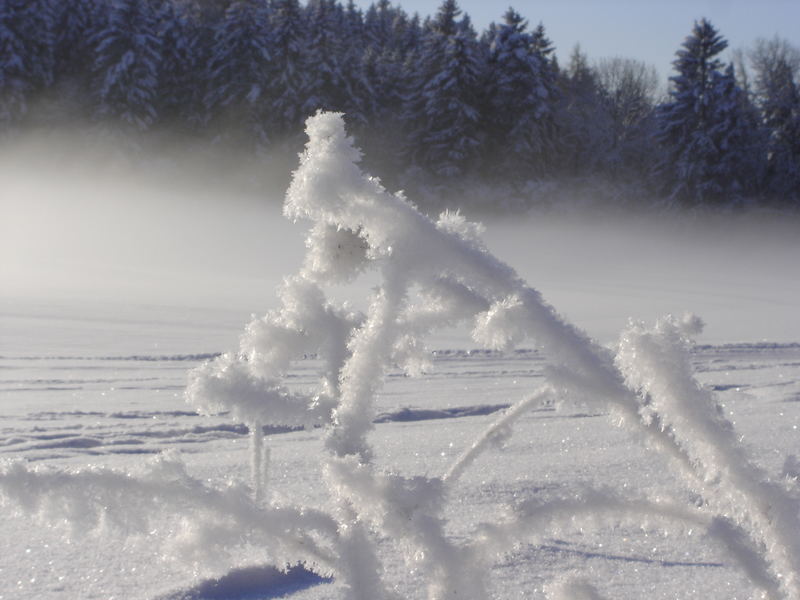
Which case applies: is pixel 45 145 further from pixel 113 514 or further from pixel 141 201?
pixel 113 514

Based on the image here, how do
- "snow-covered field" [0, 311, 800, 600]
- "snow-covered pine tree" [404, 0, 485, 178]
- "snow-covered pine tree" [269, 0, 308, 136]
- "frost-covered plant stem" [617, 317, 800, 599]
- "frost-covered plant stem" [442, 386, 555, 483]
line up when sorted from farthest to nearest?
"snow-covered pine tree" [269, 0, 308, 136] < "snow-covered pine tree" [404, 0, 485, 178] < "snow-covered field" [0, 311, 800, 600] < "frost-covered plant stem" [442, 386, 555, 483] < "frost-covered plant stem" [617, 317, 800, 599]

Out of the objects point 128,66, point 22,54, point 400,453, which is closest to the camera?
point 400,453

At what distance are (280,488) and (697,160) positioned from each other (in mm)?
26247

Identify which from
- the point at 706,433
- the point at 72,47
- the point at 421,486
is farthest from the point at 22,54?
the point at 706,433

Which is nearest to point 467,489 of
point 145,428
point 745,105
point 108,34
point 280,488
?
point 280,488

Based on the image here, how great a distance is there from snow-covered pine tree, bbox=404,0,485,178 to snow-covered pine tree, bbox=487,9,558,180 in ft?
2.07

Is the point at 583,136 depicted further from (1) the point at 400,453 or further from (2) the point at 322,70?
(1) the point at 400,453

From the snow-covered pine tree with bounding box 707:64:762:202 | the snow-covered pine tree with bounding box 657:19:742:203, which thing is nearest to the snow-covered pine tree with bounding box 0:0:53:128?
the snow-covered pine tree with bounding box 657:19:742:203

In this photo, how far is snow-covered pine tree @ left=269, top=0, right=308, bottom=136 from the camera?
→ 25.2 metres

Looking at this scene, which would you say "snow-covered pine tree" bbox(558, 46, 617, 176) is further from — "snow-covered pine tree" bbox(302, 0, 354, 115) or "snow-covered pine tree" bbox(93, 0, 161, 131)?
"snow-covered pine tree" bbox(93, 0, 161, 131)

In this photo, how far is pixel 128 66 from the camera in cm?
2470

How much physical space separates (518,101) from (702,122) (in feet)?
18.8

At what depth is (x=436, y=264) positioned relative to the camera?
0.70m

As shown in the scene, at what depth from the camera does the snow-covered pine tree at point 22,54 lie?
24.9 meters
